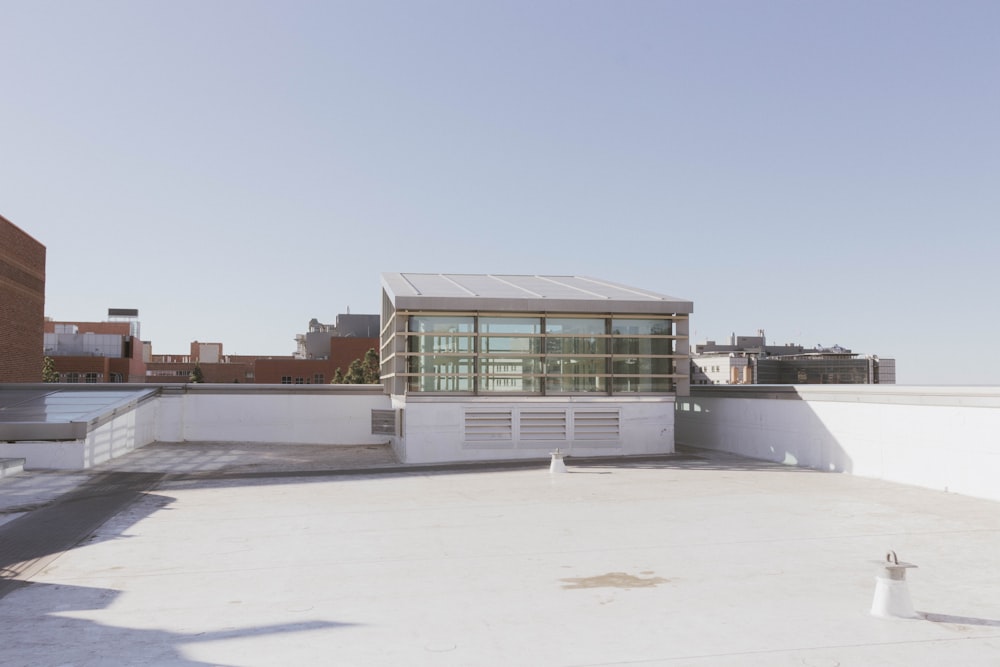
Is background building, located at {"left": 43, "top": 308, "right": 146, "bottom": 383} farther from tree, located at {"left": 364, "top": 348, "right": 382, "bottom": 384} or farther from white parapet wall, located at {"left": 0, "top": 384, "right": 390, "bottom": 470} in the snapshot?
white parapet wall, located at {"left": 0, "top": 384, "right": 390, "bottom": 470}

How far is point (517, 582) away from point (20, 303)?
109 feet

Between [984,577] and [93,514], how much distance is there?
1299 centimetres

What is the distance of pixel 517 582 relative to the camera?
27.0ft

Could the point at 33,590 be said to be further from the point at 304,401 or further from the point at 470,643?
the point at 304,401

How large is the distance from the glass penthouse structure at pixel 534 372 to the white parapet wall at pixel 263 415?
531 cm

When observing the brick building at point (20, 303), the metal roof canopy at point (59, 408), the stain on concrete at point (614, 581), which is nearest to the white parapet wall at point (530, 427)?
the metal roof canopy at point (59, 408)

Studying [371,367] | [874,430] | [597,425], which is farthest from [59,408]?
[371,367]

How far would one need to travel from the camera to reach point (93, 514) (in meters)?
12.9

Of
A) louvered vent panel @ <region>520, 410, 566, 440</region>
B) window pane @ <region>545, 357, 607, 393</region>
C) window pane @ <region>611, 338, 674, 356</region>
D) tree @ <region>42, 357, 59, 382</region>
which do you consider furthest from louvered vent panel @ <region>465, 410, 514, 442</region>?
tree @ <region>42, 357, 59, 382</region>

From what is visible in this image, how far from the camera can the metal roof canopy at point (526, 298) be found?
72.0 feet

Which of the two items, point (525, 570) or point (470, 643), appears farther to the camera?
point (525, 570)

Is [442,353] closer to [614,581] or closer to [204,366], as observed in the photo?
[614,581]

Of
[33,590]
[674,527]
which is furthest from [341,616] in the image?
[674,527]

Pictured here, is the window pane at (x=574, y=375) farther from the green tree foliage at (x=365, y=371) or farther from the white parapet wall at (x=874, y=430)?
the green tree foliage at (x=365, y=371)
